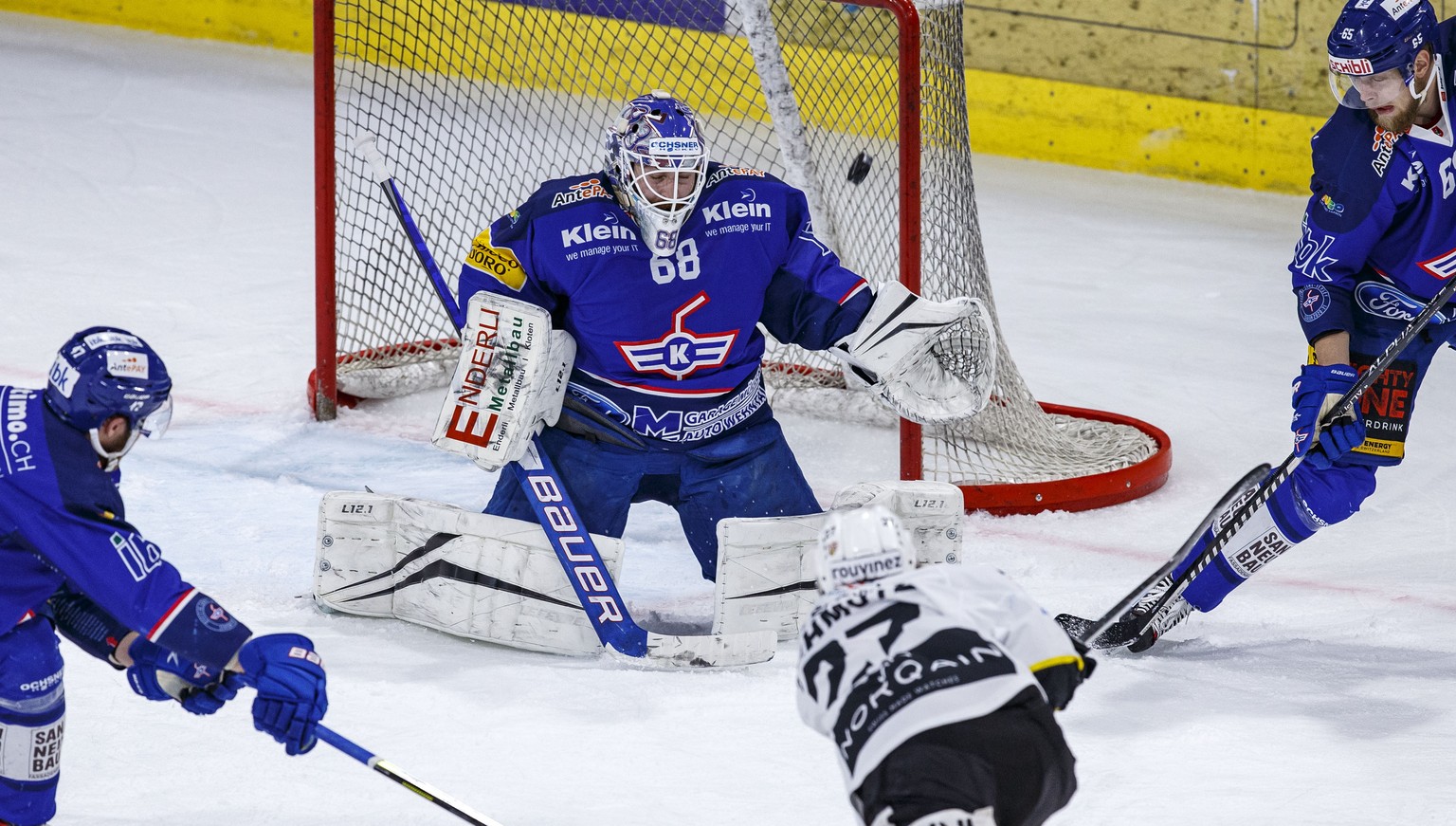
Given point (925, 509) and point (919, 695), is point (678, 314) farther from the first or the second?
point (919, 695)

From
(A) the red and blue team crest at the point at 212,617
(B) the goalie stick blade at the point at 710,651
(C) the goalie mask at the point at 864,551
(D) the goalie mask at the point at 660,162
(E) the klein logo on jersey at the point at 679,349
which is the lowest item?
(B) the goalie stick blade at the point at 710,651

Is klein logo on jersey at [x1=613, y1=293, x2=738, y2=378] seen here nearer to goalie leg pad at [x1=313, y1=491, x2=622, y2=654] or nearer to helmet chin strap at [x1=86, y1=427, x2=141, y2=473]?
goalie leg pad at [x1=313, y1=491, x2=622, y2=654]

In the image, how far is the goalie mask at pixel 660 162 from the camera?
3537 millimetres

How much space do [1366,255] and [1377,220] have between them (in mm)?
78

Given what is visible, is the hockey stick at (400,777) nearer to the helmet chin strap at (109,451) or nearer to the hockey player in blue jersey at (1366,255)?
the helmet chin strap at (109,451)

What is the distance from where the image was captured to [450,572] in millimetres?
3713

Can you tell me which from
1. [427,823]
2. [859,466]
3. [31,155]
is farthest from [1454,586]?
[31,155]

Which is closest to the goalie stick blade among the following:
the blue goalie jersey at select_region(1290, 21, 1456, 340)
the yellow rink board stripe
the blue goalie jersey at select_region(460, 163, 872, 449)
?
the blue goalie jersey at select_region(460, 163, 872, 449)

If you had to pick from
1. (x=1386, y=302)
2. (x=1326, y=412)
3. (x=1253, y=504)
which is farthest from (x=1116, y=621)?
(x=1386, y=302)

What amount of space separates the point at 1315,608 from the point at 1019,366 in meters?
1.94

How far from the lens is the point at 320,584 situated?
378 cm

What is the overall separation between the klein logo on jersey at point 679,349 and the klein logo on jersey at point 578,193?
29cm

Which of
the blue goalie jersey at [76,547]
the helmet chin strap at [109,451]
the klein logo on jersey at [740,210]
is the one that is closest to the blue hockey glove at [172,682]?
the blue goalie jersey at [76,547]

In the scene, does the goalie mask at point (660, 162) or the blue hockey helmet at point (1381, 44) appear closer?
the blue hockey helmet at point (1381, 44)
